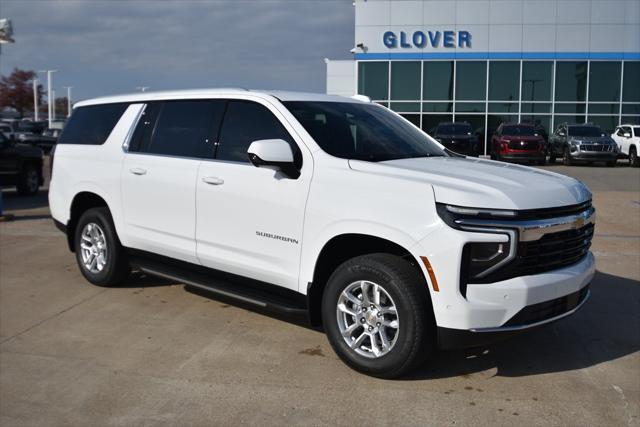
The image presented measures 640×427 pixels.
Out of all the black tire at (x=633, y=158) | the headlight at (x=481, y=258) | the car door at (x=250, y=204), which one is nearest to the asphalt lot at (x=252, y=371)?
the car door at (x=250, y=204)

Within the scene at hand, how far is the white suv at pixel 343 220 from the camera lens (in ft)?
13.1

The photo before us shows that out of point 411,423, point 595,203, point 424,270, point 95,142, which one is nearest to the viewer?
point 411,423

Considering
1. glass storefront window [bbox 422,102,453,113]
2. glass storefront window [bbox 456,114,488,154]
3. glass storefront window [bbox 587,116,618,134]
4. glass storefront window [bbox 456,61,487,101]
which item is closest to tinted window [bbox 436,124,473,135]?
glass storefront window [bbox 456,114,488,154]

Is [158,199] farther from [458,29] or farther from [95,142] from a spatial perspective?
[458,29]

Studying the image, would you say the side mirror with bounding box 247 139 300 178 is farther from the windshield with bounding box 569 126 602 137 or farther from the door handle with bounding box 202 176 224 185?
the windshield with bounding box 569 126 602 137

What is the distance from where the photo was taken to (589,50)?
105 feet

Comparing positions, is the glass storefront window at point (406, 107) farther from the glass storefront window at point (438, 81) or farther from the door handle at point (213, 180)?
the door handle at point (213, 180)

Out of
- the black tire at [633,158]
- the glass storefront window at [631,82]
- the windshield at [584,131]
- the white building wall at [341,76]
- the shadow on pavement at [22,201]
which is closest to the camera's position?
the shadow on pavement at [22,201]

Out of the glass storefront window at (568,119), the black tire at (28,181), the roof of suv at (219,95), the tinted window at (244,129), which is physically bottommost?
the black tire at (28,181)

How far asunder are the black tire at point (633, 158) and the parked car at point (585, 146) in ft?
2.74

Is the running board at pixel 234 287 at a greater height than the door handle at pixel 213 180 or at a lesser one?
lesser

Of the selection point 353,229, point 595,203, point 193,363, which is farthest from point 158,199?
point 595,203

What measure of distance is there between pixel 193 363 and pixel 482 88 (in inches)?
1194

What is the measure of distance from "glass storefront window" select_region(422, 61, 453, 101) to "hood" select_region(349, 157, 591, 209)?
94.9 feet
